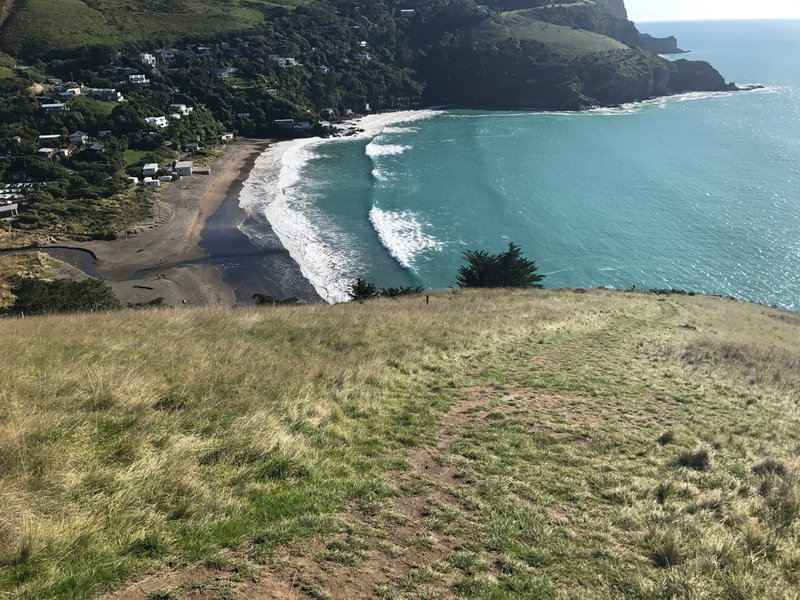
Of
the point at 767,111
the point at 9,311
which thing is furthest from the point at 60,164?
the point at 767,111

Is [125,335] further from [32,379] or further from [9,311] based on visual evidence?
[9,311]

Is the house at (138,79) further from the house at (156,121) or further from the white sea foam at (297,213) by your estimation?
the white sea foam at (297,213)

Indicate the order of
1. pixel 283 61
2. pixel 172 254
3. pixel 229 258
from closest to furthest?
pixel 229 258
pixel 172 254
pixel 283 61

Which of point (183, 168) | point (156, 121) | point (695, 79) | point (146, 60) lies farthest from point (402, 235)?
point (695, 79)

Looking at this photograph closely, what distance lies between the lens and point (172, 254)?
43.5 meters

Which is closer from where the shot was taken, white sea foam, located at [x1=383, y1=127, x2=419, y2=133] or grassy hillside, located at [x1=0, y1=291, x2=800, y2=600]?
grassy hillside, located at [x1=0, y1=291, x2=800, y2=600]

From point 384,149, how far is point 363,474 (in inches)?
3232

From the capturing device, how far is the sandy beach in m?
36.3

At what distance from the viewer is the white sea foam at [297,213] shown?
40.7 meters

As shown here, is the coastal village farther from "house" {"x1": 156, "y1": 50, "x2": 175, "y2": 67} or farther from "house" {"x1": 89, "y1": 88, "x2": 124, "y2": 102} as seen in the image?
"house" {"x1": 156, "y1": 50, "x2": 175, "y2": 67}

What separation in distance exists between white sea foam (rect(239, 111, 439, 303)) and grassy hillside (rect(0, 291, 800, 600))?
1003 inches

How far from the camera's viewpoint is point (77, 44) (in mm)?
108188

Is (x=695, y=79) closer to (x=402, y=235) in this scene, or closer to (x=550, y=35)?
(x=550, y=35)

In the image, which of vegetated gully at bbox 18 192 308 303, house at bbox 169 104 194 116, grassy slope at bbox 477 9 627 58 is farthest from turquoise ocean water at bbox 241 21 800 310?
grassy slope at bbox 477 9 627 58
